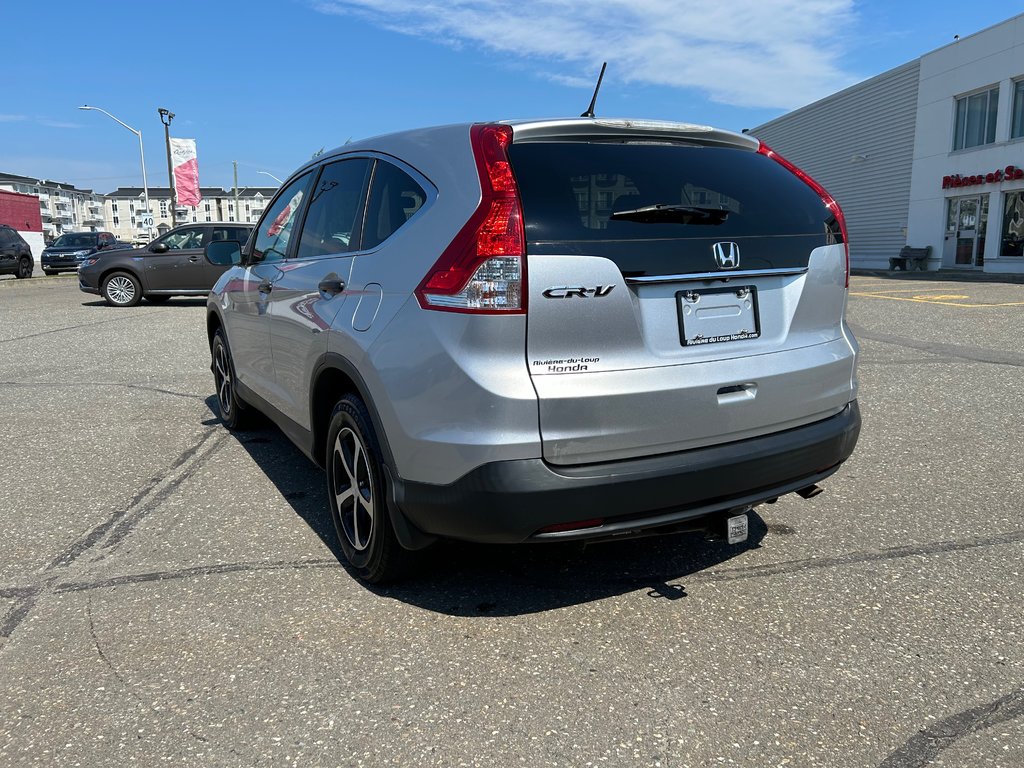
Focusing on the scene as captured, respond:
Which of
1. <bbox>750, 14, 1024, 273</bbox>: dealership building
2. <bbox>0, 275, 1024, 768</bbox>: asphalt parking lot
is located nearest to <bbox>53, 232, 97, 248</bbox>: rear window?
<bbox>750, 14, 1024, 273</bbox>: dealership building

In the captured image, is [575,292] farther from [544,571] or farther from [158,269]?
[158,269]

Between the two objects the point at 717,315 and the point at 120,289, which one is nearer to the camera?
the point at 717,315

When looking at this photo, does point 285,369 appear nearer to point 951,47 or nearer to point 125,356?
point 125,356

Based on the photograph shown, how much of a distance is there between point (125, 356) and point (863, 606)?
8.79 metres

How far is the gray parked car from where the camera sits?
16.4m

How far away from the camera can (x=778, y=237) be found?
9.59 ft

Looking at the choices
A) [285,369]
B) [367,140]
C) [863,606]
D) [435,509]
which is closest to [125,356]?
[285,369]

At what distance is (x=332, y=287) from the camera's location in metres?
3.32

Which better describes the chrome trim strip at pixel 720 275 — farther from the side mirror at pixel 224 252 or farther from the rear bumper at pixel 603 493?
the side mirror at pixel 224 252

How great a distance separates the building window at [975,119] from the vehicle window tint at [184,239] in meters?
24.0

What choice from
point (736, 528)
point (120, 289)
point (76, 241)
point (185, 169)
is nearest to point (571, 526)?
point (736, 528)

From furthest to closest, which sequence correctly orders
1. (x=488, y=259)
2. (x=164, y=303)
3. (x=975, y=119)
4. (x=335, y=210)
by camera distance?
(x=975, y=119)
(x=164, y=303)
(x=335, y=210)
(x=488, y=259)

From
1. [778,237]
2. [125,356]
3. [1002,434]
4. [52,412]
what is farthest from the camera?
[125,356]

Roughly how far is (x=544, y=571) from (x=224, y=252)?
3.17 metres
